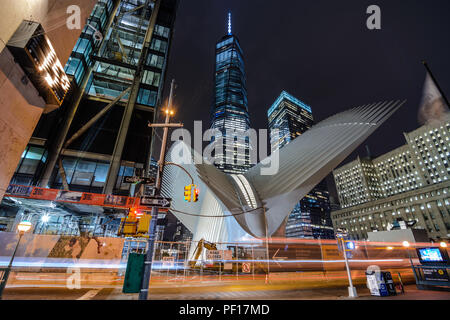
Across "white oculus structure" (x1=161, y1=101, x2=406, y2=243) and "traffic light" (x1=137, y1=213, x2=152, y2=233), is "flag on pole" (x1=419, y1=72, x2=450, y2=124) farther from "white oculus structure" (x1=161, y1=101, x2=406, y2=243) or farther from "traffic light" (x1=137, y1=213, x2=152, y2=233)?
"white oculus structure" (x1=161, y1=101, x2=406, y2=243)

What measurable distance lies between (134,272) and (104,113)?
3804 centimetres

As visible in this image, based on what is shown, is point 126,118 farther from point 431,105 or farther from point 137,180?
point 431,105

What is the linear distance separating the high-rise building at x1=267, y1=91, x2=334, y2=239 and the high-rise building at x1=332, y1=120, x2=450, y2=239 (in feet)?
84.9

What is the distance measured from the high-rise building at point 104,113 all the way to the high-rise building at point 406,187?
324 feet

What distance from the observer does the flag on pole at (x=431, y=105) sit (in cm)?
745

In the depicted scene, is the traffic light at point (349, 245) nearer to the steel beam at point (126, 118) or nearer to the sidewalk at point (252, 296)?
the sidewalk at point (252, 296)

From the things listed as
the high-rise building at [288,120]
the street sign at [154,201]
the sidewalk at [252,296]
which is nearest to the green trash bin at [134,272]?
the sidewalk at [252,296]

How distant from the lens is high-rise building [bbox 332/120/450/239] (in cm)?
7712

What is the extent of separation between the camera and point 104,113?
37.5 m

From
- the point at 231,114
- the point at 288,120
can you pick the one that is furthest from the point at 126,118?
the point at 288,120

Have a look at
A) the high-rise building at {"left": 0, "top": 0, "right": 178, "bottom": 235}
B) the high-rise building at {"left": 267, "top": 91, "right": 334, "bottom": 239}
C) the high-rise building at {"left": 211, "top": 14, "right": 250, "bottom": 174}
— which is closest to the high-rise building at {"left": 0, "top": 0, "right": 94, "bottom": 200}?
the high-rise building at {"left": 0, "top": 0, "right": 178, "bottom": 235}

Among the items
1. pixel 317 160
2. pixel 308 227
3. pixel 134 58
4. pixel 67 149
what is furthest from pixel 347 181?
pixel 67 149
